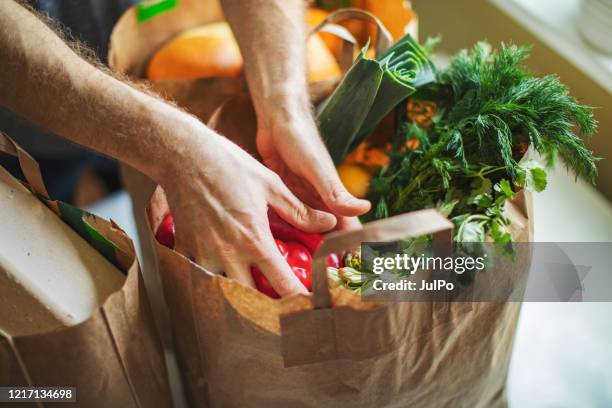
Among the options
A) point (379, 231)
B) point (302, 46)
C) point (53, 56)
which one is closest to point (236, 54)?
point (302, 46)

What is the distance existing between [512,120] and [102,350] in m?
0.56

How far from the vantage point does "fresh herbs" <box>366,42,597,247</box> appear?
0.73 meters

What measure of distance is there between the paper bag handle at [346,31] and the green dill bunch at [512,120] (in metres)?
0.15

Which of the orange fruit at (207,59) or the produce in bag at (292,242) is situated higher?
the orange fruit at (207,59)

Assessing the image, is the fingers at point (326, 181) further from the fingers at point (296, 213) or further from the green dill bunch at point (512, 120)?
the green dill bunch at point (512, 120)

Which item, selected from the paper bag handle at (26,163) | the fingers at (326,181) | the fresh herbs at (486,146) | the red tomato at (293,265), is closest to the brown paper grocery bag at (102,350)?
the paper bag handle at (26,163)

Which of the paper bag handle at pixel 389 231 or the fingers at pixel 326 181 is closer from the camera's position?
the paper bag handle at pixel 389 231

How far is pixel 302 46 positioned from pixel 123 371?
0.53 meters

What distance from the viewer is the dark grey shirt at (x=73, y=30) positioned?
107cm

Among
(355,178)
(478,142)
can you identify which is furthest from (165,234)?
(478,142)

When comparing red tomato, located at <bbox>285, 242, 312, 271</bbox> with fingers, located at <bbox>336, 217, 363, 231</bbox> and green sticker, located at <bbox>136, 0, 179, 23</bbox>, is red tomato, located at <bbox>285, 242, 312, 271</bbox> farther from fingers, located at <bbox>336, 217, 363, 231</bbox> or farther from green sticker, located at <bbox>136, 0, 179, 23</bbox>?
green sticker, located at <bbox>136, 0, 179, 23</bbox>

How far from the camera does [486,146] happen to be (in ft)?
2.61

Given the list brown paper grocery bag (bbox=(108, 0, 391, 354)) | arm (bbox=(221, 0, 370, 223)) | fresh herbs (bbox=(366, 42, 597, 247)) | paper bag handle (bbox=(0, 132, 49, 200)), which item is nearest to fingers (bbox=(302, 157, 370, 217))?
arm (bbox=(221, 0, 370, 223))

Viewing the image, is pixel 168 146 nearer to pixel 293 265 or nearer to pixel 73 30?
pixel 293 265
